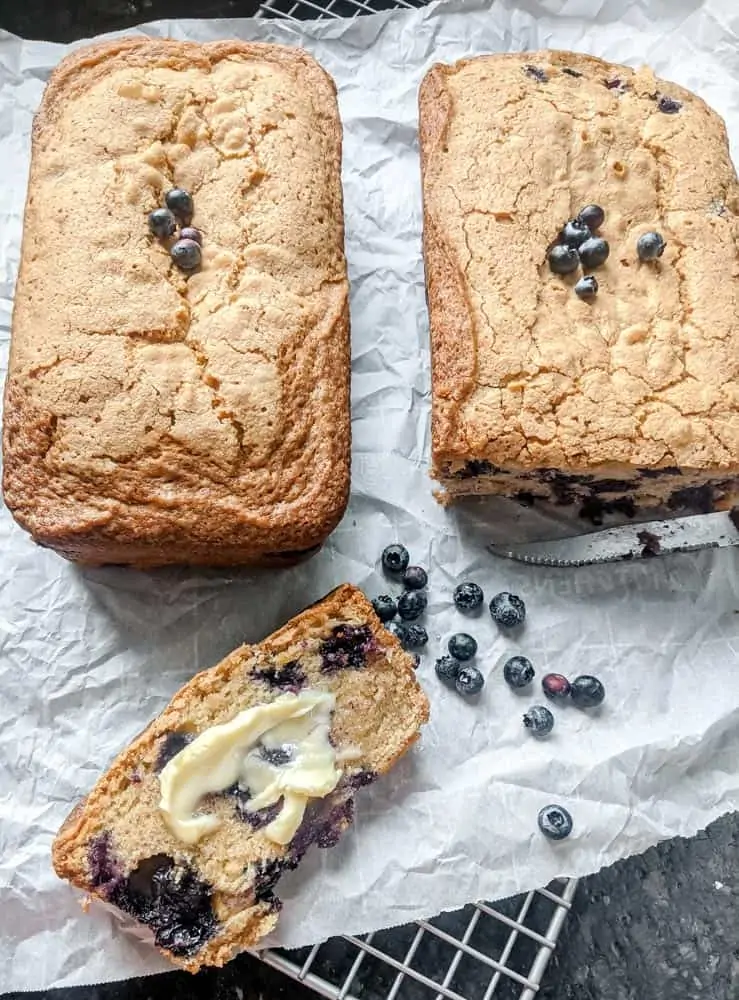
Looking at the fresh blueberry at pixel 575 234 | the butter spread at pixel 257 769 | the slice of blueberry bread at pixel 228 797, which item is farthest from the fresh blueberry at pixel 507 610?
the fresh blueberry at pixel 575 234

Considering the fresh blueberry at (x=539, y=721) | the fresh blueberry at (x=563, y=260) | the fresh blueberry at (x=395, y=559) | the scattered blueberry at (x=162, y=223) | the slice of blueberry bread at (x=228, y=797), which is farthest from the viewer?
the fresh blueberry at (x=395, y=559)

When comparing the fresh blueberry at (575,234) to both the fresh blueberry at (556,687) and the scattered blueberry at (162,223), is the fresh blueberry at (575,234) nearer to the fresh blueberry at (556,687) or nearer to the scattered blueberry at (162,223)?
the scattered blueberry at (162,223)

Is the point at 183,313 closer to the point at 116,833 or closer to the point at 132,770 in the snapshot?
the point at 132,770

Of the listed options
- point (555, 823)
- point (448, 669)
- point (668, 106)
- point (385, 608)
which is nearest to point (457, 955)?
point (555, 823)

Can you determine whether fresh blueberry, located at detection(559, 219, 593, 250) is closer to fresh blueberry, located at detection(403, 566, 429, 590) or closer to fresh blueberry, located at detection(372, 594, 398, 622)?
fresh blueberry, located at detection(403, 566, 429, 590)

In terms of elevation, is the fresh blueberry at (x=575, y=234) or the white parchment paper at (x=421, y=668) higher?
the fresh blueberry at (x=575, y=234)

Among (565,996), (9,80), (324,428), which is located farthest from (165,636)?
(9,80)

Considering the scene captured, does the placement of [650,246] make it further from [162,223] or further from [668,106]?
[162,223]

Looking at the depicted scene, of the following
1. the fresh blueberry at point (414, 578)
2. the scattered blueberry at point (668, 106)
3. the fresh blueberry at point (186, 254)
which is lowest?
the fresh blueberry at point (414, 578)
